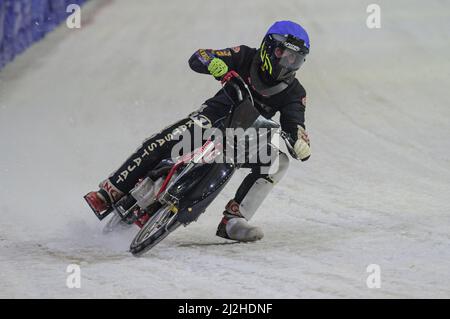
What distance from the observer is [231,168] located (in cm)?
641

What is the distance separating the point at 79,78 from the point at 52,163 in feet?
12.2

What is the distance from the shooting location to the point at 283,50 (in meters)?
6.65

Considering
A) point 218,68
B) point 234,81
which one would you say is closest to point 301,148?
point 234,81

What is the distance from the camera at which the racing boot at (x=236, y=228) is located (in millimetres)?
6816

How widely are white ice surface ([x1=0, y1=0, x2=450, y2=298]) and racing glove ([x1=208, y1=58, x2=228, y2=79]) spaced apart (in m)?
1.24

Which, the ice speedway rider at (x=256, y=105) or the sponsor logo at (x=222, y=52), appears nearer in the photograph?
the ice speedway rider at (x=256, y=105)

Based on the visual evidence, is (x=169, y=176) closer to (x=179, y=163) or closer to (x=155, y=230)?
(x=179, y=163)

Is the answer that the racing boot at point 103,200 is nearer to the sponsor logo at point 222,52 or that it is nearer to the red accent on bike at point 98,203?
the red accent on bike at point 98,203

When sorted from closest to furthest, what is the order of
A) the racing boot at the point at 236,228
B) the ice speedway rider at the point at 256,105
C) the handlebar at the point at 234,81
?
the handlebar at the point at 234,81
the ice speedway rider at the point at 256,105
the racing boot at the point at 236,228

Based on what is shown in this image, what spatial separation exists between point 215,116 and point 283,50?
2.28 feet

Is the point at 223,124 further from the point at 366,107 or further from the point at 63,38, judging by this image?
the point at 63,38

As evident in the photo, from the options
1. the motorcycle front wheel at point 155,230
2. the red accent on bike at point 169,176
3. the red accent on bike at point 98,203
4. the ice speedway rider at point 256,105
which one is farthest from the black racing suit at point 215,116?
the motorcycle front wheel at point 155,230

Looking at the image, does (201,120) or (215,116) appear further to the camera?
(215,116)

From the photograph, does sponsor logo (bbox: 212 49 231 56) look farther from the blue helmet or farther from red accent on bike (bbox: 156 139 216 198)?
red accent on bike (bbox: 156 139 216 198)
